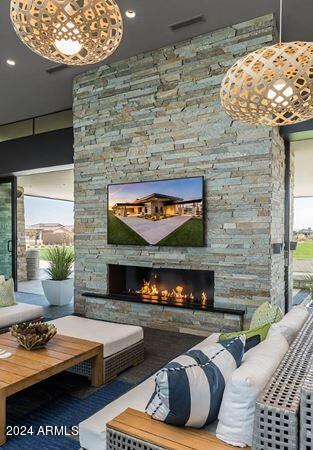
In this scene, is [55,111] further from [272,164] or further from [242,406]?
[242,406]

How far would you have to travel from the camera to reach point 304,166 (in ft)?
25.8

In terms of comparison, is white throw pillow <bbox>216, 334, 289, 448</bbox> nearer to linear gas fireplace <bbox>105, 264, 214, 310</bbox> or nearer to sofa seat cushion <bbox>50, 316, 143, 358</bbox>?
sofa seat cushion <bbox>50, 316, 143, 358</bbox>

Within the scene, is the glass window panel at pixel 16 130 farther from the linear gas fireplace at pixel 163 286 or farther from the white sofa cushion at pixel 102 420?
the white sofa cushion at pixel 102 420

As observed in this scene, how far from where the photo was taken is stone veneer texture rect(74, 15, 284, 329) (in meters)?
4.17

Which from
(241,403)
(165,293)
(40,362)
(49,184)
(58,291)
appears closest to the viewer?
(241,403)

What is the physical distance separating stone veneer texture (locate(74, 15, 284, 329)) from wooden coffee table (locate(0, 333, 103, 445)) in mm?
1894

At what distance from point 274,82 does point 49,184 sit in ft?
29.7

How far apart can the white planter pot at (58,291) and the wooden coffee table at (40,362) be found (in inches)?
122

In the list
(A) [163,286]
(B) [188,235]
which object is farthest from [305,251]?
(B) [188,235]

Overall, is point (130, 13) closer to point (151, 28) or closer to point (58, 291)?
point (151, 28)

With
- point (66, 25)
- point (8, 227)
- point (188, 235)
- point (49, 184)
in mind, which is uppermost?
point (49, 184)

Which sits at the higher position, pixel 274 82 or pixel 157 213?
pixel 274 82

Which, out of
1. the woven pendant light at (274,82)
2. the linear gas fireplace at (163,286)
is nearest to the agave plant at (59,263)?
the linear gas fireplace at (163,286)

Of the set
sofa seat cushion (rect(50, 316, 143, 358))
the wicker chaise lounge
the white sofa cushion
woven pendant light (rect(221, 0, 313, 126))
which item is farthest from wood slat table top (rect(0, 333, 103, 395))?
woven pendant light (rect(221, 0, 313, 126))
